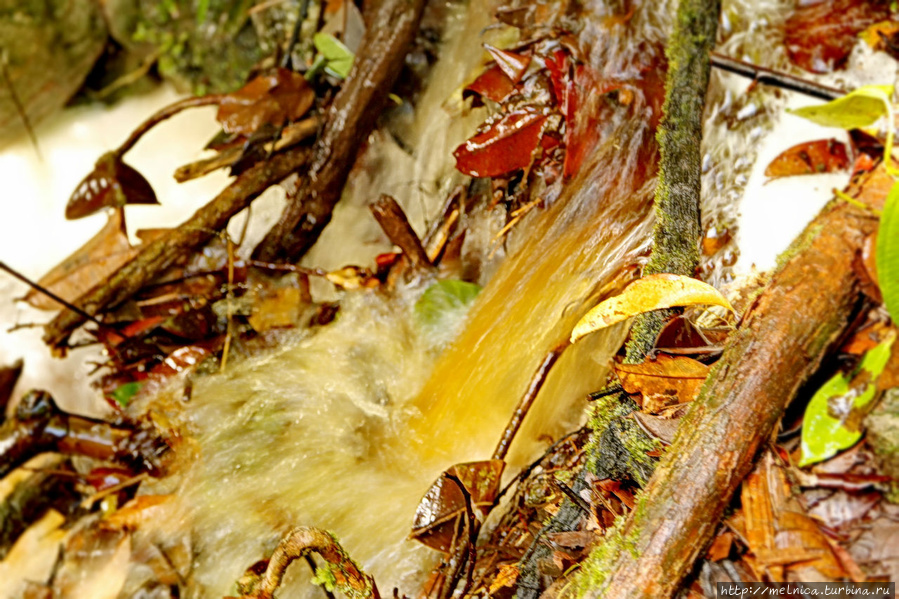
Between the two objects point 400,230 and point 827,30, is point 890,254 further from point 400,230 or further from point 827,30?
point 400,230

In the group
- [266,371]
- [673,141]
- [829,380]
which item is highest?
[673,141]

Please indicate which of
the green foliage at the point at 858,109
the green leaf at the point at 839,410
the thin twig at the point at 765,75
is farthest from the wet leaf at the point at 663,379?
the thin twig at the point at 765,75

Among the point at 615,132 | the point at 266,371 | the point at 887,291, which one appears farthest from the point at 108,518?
the point at 887,291

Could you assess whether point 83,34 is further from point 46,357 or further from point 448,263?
point 448,263

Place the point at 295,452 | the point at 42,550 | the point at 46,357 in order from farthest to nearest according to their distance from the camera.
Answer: the point at 46,357, the point at 42,550, the point at 295,452

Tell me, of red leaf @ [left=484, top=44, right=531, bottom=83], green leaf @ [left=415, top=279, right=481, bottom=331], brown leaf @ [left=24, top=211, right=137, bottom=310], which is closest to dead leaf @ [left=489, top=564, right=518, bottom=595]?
green leaf @ [left=415, top=279, right=481, bottom=331]

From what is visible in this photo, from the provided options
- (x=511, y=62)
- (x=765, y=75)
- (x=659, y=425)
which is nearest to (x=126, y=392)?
(x=511, y=62)
